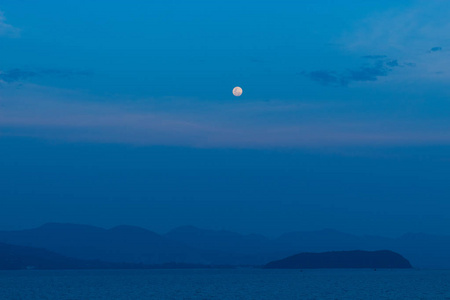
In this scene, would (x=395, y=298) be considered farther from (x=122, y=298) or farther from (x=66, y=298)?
(x=66, y=298)

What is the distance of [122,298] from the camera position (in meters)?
158

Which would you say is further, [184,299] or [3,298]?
[3,298]

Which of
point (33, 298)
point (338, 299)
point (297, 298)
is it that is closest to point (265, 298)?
point (297, 298)

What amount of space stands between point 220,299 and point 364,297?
121 feet

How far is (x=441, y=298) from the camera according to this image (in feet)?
492

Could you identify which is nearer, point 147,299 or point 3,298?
point 147,299

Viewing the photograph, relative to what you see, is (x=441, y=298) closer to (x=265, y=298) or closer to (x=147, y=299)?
(x=265, y=298)

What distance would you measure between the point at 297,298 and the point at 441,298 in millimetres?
34494

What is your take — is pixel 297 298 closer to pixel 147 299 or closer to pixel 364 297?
pixel 364 297

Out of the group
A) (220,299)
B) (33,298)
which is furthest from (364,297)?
(33,298)

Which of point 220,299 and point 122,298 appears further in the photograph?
point 122,298

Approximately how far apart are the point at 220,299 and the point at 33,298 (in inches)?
1998

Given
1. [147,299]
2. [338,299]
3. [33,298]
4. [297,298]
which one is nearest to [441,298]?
[338,299]

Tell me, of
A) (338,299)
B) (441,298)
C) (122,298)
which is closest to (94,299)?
(122,298)
